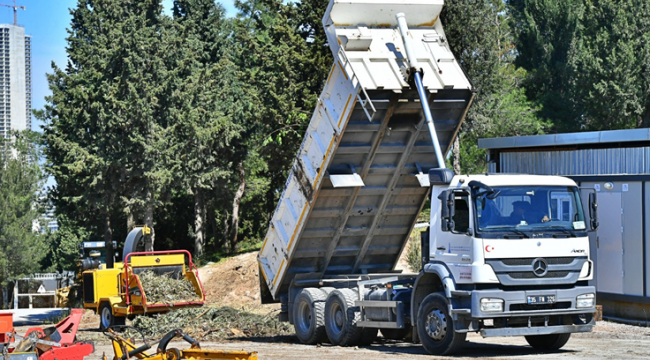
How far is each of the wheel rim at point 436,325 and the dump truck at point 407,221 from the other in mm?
23

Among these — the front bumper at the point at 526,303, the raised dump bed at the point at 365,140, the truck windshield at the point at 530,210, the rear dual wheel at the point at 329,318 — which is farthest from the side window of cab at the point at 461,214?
the rear dual wheel at the point at 329,318

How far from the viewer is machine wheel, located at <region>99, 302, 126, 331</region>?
70.1ft

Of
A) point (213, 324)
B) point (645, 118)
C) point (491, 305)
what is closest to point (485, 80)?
point (645, 118)

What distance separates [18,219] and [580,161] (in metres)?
42.4

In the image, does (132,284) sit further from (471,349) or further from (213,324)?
(471,349)

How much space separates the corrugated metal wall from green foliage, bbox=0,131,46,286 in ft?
118

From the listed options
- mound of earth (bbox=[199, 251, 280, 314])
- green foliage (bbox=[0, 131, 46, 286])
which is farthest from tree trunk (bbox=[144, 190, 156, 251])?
green foliage (bbox=[0, 131, 46, 286])

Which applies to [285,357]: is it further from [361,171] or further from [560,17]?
[560,17]

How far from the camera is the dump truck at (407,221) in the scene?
12023mm

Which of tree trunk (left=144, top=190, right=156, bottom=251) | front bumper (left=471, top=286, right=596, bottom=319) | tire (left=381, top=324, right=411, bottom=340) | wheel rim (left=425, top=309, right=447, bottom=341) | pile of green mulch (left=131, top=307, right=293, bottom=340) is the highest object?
tree trunk (left=144, top=190, right=156, bottom=251)

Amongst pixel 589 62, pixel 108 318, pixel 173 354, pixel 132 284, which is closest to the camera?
pixel 173 354

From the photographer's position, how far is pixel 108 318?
21891mm

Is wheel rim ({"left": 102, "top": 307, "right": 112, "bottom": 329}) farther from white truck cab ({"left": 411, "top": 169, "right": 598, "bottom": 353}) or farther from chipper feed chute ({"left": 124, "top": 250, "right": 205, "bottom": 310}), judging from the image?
white truck cab ({"left": 411, "top": 169, "right": 598, "bottom": 353})

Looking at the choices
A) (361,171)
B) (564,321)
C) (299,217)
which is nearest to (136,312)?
(299,217)
